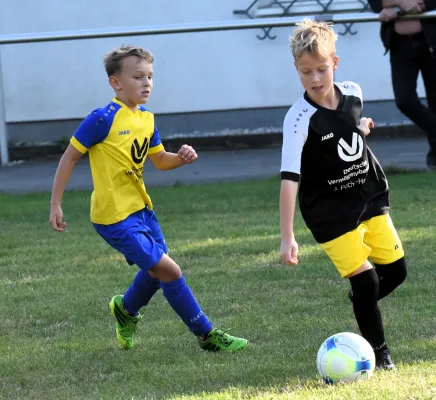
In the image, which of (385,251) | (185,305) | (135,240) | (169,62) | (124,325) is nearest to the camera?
(385,251)

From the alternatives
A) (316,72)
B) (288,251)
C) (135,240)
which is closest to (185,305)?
(135,240)

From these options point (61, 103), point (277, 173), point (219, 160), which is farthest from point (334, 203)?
point (61, 103)

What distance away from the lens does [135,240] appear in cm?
463

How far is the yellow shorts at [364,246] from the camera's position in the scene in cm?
412

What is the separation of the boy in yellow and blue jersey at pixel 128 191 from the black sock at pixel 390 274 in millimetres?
727

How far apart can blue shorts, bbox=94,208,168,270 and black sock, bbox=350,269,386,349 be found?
102 centimetres

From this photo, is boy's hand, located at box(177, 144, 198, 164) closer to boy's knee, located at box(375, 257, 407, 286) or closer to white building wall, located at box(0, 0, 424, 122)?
boy's knee, located at box(375, 257, 407, 286)

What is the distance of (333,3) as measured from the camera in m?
13.8

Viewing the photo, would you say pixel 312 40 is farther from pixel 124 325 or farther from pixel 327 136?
pixel 124 325

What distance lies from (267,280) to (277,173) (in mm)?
5291

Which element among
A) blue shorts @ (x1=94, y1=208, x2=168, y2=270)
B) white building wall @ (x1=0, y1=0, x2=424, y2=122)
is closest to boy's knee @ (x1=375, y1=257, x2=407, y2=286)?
blue shorts @ (x1=94, y1=208, x2=168, y2=270)

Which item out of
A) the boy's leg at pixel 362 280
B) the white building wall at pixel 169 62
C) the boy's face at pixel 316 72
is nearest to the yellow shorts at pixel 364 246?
the boy's leg at pixel 362 280

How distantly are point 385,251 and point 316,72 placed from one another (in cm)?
84

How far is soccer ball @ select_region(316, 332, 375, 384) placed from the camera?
12.6 ft
